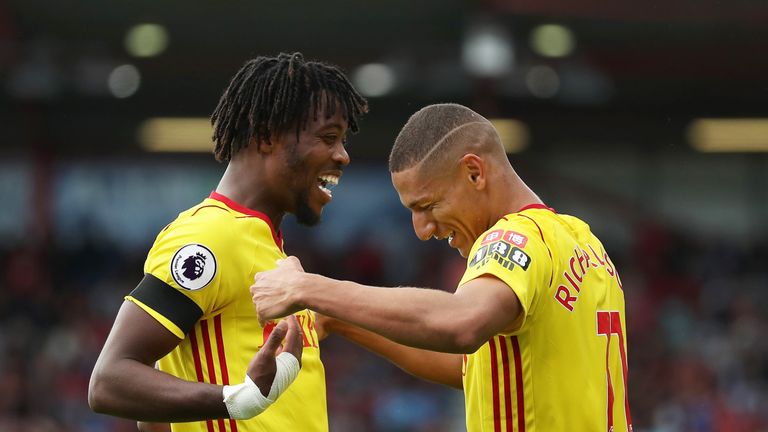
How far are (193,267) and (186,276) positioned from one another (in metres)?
0.04

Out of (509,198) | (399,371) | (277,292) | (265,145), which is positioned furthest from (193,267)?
(399,371)

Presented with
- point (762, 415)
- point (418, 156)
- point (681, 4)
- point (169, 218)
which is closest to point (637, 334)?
point (762, 415)

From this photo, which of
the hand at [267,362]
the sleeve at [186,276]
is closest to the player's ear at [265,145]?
the sleeve at [186,276]

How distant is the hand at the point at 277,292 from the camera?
3551 millimetres

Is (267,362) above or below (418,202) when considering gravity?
below

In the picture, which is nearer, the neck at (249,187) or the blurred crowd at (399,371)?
the neck at (249,187)

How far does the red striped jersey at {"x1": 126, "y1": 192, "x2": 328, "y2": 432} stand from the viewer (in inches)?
149

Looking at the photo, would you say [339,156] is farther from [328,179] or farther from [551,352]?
[551,352]

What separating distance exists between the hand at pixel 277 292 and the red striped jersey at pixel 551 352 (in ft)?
1.96

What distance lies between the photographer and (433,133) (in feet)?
13.5

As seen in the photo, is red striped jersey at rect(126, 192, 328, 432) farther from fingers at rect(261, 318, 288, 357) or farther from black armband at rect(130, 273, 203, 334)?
fingers at rect(261, 318, 288, 357)

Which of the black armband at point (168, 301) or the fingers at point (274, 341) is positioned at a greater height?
the black armband at point (168, 301)

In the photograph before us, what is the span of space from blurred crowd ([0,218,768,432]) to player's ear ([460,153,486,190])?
8.97m

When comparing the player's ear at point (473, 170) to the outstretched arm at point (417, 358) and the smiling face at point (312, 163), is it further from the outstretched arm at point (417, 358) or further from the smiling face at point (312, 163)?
the outstretched arm at point (417, 358)
